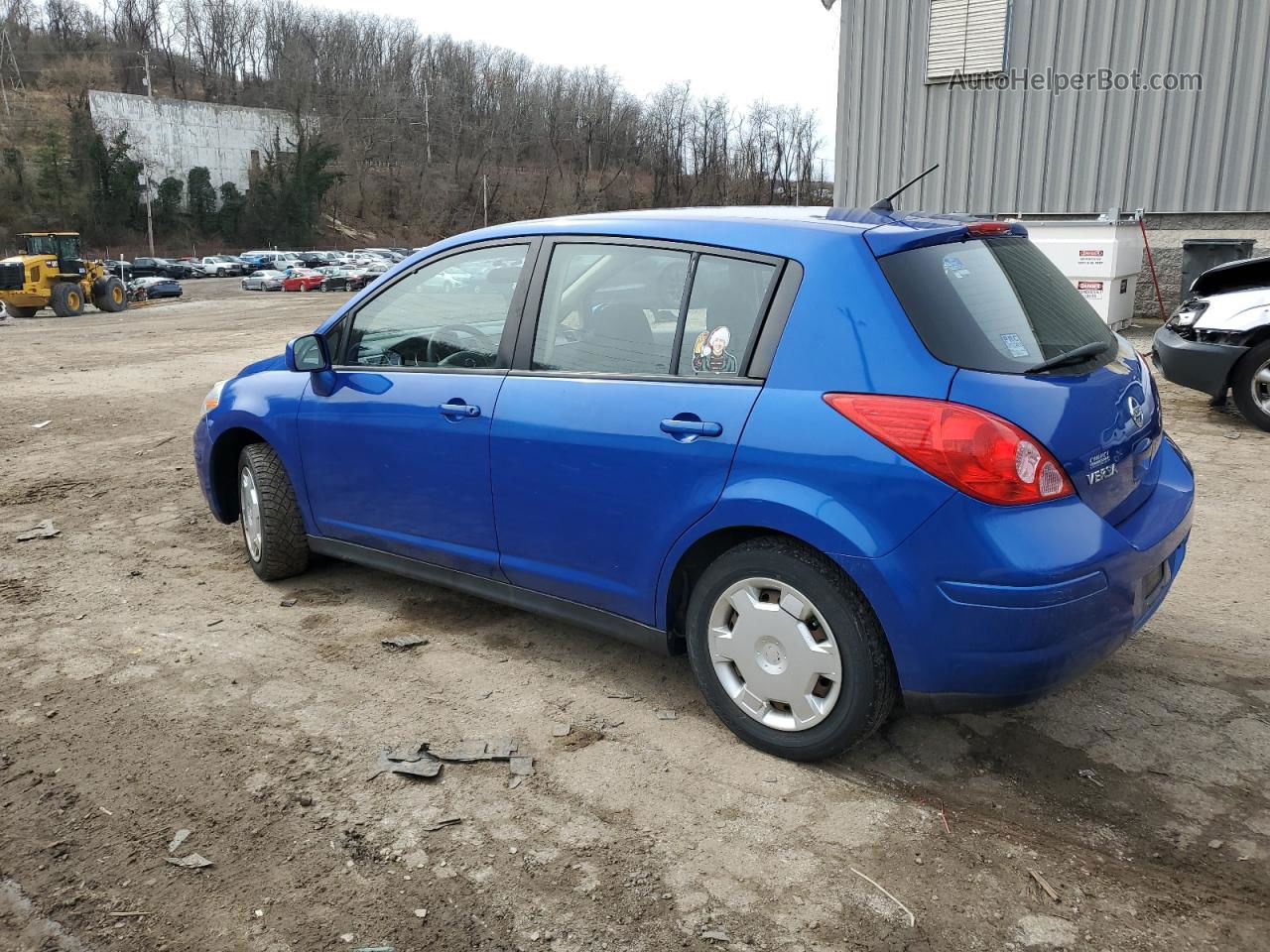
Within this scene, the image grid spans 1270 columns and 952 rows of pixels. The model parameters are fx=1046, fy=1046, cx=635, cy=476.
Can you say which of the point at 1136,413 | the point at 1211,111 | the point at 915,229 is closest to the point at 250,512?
the point at 915,229

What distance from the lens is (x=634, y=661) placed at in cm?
418

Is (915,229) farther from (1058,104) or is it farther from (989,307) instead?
(1058,104)

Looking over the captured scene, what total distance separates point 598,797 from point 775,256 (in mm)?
1756

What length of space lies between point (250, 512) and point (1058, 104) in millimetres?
13635

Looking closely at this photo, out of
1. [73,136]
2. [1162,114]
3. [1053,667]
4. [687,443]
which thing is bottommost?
[1053,667]

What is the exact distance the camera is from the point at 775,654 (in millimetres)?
3250

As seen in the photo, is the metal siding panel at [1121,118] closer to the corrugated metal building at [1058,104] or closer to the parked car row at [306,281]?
the corrugated metal building at [1058,104]

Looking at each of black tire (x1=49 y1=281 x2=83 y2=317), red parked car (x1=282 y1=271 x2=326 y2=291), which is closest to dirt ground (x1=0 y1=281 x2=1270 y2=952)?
black tire (x1=49 y1=281 x2=83 y2=317)

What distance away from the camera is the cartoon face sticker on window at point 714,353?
3.32m

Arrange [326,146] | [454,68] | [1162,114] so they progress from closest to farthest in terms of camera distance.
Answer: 1. [1162,114]
2. [326,146]
3. [454,68]

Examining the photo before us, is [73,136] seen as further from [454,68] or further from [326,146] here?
[454,68]

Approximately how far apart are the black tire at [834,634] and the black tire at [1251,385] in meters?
6.44

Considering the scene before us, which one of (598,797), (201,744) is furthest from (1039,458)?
(201,744)

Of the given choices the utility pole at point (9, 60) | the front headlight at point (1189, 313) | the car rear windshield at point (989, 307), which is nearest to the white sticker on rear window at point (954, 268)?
the car rear windshield at point (989, 307)
